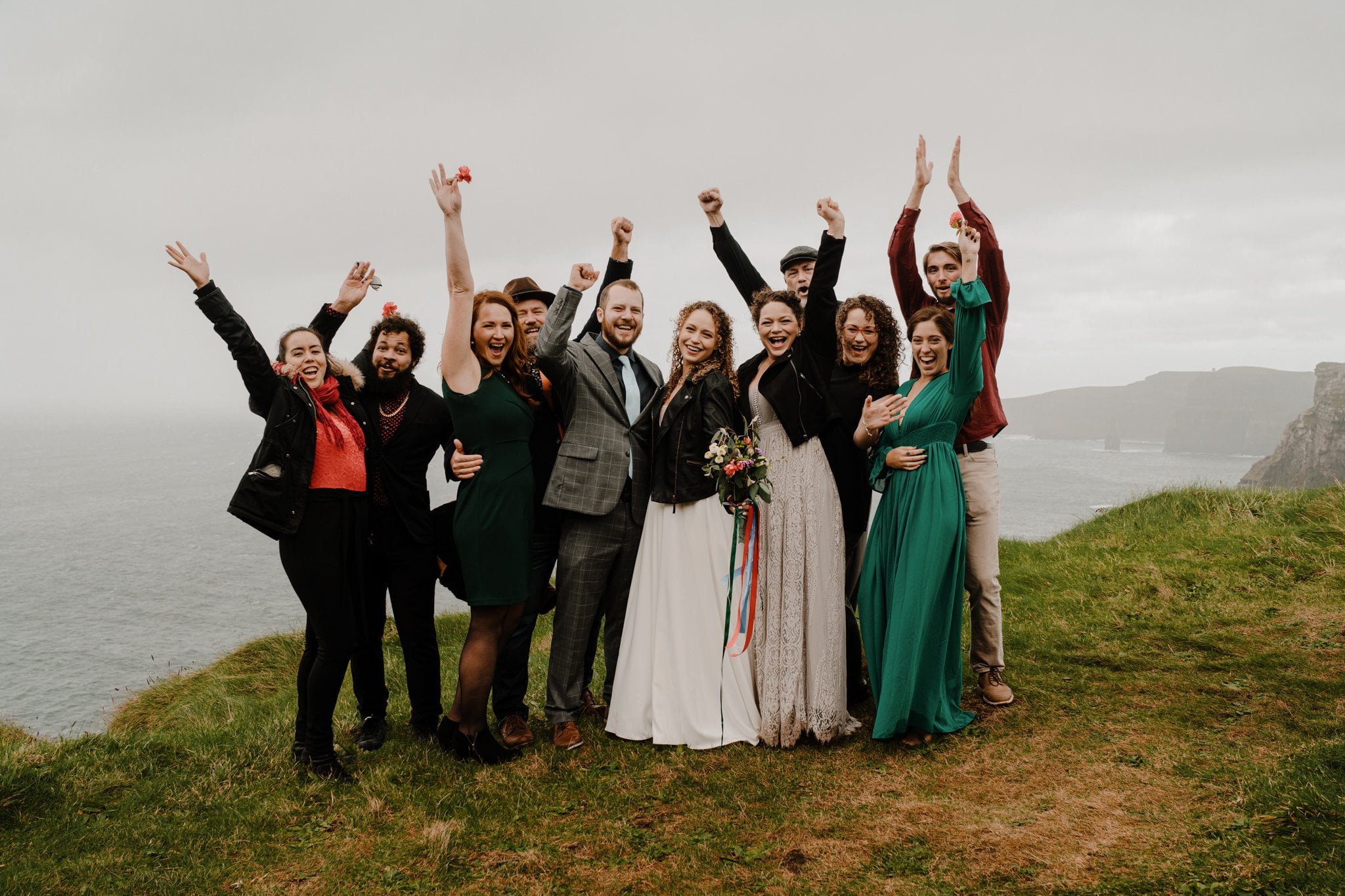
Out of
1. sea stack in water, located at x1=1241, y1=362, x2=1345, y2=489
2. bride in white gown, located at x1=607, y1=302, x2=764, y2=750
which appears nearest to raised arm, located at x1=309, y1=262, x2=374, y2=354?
bride in white gown, located at x1=607, y1=302, x2=764, y2=750

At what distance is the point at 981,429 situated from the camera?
18.0ft

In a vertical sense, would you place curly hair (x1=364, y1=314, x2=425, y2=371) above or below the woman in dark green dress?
above

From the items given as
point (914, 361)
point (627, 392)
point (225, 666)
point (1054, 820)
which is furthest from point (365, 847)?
point (225, 666)

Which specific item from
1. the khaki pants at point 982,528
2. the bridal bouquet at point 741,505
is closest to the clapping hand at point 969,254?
the khaki pants at point 982,528

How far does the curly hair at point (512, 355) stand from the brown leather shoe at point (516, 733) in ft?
7.09

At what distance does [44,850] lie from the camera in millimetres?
3967

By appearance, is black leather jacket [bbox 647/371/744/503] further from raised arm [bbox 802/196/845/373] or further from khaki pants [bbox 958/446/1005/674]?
khaki pants [bbox 958/446/1005/674]

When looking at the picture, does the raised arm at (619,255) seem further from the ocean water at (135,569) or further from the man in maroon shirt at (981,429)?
the ocean water at (135,569)

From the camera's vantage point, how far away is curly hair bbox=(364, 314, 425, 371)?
531 centimetres

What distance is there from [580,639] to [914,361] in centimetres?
298

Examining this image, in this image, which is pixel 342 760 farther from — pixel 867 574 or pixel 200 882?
pixel 867 574

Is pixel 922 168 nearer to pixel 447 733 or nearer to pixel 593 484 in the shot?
pixel 593 484

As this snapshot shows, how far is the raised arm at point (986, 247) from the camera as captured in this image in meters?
5.54

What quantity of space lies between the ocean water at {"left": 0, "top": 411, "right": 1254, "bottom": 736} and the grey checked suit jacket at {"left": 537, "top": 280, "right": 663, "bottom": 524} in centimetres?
697
